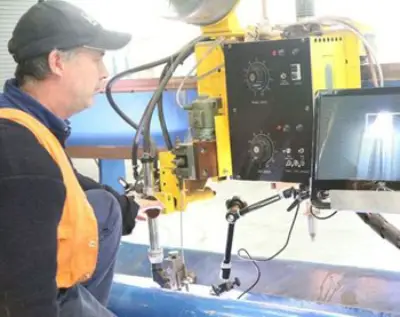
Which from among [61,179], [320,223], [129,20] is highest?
[129,20]

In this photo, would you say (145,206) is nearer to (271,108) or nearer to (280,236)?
(271,108)

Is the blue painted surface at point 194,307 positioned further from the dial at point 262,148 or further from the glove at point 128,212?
the dial at point 262,148

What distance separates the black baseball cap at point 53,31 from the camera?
4.60 feet

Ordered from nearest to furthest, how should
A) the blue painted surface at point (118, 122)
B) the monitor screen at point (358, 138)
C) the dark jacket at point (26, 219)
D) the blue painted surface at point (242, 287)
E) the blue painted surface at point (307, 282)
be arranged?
the dark jacket at point (26, 219)
the monitor screen at point (358, 138)
the blue painted surface at point (242, 287)
the blue painted surface at point (307, 282)
the blue painted surface at point (118, 122)

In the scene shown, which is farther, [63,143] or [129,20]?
[129,20]

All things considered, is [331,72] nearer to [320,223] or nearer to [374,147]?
[374,147]

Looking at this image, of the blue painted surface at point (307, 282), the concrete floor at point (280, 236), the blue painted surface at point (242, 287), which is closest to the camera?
the blue painted surface at point (242, 287)

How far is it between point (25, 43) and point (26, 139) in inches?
10.5

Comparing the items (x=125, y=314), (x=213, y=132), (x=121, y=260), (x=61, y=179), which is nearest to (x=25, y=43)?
(x=61, y=179)

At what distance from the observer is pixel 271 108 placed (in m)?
1.81

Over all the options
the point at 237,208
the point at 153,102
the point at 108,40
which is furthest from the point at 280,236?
the point at 108,40

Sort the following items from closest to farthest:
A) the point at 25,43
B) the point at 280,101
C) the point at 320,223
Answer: the point at 25,43 → the point at 280,101 → the point at 320,223

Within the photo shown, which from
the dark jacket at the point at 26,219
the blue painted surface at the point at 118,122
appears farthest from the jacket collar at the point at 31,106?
the blue painted surface at the point at 118,122

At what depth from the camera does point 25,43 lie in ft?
4.64
